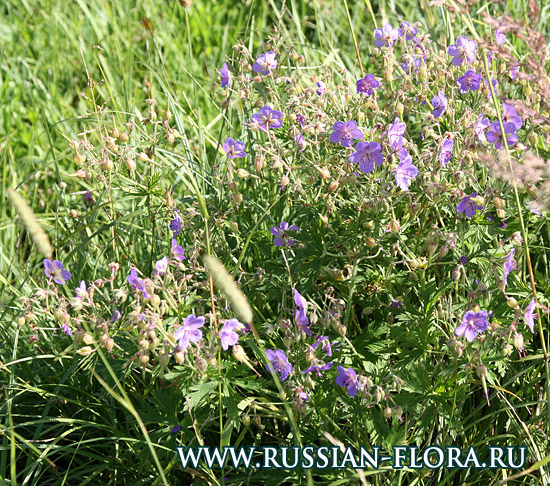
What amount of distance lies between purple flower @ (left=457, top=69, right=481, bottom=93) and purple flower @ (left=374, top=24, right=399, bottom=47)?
33 cm

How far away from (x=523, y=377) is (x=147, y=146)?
1.37 meters

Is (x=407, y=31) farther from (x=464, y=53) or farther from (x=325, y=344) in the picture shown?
(x=325, y=344)

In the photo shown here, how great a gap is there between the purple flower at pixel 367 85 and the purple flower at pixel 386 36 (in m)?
0.26

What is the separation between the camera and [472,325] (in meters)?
1.73

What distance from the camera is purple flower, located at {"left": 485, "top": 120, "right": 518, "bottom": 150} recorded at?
1.92 metres

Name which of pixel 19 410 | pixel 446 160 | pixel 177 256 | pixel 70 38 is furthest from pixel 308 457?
pixel 70 38

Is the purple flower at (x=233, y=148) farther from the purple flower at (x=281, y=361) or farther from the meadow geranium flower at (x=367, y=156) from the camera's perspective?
the purple flower at (x=281, y=361)

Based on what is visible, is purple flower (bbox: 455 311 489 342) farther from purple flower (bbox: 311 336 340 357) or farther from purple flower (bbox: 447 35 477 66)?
purple flower (bbox: 447 35 477 66)

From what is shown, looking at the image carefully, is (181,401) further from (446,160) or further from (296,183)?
(446,160)

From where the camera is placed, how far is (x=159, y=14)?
14.0 feet

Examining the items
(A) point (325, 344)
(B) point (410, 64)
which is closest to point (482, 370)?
(A) point (325, 344)

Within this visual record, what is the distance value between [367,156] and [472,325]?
20.2 inches

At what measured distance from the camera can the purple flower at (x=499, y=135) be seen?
1921mm

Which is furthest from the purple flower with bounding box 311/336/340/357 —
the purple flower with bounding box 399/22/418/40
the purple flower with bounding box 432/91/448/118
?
the purple flower with bounding box 399/22/418/40
